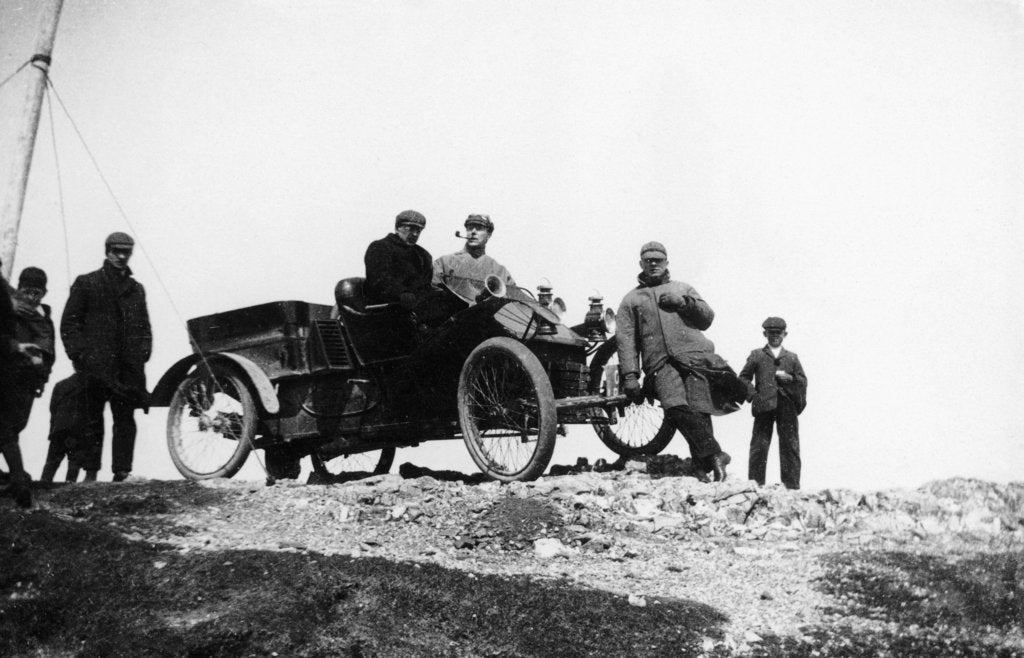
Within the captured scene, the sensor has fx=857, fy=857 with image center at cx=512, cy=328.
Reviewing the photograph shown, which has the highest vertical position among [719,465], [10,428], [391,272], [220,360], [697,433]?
[391,272]

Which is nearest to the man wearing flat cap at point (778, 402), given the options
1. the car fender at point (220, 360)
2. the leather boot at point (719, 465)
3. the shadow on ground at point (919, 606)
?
the leather boot at point (719, 465)

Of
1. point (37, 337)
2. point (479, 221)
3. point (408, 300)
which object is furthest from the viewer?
point (479, 221)

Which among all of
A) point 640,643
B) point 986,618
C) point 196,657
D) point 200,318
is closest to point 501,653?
point 640,643

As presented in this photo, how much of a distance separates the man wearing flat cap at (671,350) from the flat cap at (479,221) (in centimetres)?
141

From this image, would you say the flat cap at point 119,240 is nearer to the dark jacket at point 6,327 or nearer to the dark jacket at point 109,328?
the dark jacket at point 109,328

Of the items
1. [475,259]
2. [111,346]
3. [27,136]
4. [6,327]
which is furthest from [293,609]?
[27,136]

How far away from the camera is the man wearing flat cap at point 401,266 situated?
6.23 metres

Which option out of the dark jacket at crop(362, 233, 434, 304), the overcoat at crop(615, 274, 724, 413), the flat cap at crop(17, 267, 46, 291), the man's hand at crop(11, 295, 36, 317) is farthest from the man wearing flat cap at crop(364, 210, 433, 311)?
the flat cap at crop(17, 267, 46, 291)

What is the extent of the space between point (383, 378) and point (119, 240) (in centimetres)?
243

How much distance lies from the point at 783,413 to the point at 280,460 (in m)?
4.51

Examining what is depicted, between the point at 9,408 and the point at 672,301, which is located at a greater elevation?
the point at 672,301

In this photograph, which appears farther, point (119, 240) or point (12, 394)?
point (119, 240)

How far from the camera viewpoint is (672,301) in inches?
258

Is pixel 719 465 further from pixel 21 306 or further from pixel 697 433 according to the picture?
pixel 21 306
